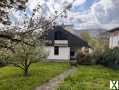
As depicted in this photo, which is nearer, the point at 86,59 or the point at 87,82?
the point at 87,82

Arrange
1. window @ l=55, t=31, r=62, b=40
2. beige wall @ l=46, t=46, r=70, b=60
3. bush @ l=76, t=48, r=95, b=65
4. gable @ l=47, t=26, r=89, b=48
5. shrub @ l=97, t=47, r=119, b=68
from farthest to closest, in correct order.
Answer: gable @ l=47, t=26, r=89, b=48
window @ l=55, t=31, r=62, b=40
beige wall @ l=46, t=46, r=70, b=60
bush @ l=76, t=48, r=95, b=65
shrub @ l=97, t=47, r=119, b=68

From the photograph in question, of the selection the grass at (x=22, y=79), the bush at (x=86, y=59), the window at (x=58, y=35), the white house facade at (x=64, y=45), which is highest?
the window at (x=58, y=35)

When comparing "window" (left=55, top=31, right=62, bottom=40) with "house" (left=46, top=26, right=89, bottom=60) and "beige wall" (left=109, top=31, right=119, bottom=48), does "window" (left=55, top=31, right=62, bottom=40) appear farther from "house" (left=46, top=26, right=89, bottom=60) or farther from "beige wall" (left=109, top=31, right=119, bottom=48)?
"beige wall" (left=109, top=31, right=119, bottom=48)

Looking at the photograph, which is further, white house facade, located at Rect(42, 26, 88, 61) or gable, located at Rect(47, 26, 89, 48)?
gable, located at Rect(47, 26, 89, 48)

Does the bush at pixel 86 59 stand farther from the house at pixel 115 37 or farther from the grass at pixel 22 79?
the grass at pixel 22 79

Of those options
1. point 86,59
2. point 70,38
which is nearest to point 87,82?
point 86,59

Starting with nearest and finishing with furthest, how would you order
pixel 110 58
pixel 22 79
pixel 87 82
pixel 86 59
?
pixel 87 82
pixel 22 79
pixel 110 58
pixel 86 59

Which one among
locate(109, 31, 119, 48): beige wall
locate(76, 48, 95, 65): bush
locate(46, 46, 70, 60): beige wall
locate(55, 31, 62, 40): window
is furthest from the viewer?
locate(55, 31, 62, 40): window

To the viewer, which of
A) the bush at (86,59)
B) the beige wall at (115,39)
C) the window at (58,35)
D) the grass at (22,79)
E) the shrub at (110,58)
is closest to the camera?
the grass at (22,79)

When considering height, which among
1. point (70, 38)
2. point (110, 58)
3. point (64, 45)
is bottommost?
point (110, 58)

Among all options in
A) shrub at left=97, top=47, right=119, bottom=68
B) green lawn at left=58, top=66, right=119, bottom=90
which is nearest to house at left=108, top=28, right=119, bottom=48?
shrub at left=97, top=47, right=119, bottom=68

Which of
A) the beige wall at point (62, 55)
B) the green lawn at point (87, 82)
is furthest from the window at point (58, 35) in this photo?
the green lawn at point (87, 82)

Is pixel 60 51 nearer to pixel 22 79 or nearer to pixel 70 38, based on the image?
pixel 70 38

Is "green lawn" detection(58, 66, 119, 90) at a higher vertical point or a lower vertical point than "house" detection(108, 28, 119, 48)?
lower
